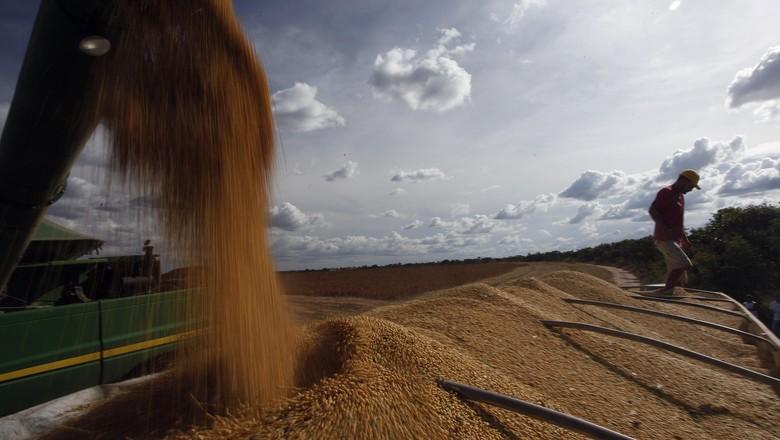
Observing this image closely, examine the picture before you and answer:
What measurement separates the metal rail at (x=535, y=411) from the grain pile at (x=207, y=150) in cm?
81

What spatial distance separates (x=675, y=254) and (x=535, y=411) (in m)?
5.68

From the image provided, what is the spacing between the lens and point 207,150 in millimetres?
1530

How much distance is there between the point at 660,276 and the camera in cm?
1454

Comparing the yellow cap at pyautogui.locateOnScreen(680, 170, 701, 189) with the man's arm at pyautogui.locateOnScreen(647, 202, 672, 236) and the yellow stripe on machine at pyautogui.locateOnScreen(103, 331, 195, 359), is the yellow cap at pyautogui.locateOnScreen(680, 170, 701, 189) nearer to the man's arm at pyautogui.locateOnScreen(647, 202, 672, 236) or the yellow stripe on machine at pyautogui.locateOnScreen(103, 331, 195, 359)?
the man's arm at pyautogui.locateOnScreen(647, 202, 672, 236)

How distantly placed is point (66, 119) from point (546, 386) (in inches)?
105

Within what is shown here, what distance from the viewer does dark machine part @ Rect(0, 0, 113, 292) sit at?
4.40 ft

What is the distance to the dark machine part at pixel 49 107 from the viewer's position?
1342 mm

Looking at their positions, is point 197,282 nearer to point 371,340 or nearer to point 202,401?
point 202,401

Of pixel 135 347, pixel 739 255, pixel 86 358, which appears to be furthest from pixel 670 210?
pixel 739 255

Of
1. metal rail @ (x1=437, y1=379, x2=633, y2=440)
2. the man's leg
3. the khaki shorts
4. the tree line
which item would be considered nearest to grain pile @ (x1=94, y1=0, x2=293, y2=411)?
metal rail @ (x1=437, y1=379, x2=633, y2=440)

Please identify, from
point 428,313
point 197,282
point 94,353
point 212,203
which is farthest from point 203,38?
point 428,313

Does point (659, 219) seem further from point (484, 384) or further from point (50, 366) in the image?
point (50, 366)

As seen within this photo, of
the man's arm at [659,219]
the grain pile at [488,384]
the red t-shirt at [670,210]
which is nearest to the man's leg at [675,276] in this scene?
the red t-shirt at [670,210]

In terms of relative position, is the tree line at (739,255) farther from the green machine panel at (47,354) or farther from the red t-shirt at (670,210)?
the green machine panel at (47,354)
